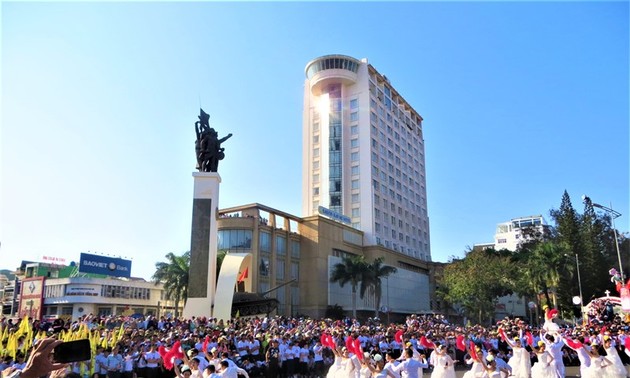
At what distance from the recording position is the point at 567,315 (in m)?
61.0

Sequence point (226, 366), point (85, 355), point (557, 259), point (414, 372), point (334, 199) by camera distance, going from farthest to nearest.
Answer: point (334, 199) < point (557, 259) < point (414, 372) < point (226, 366) < point (85, 355)

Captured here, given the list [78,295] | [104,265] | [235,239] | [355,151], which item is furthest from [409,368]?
[104,265]

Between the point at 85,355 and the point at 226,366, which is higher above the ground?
the point at 85,355

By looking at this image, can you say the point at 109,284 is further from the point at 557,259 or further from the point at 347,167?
the point at 557,259

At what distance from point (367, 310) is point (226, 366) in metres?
53.5

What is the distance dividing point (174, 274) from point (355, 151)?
4022cm

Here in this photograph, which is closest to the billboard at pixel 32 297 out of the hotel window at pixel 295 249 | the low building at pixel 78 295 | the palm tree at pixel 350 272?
the low building at pixel 78 295

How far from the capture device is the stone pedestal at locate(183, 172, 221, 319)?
30506mm

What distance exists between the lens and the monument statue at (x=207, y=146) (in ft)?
111

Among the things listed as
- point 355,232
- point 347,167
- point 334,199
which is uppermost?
point 347,167

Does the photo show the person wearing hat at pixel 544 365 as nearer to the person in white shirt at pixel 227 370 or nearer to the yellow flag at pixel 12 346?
the person in white shirt at pixel 227 370

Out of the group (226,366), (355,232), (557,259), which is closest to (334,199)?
(355,232)

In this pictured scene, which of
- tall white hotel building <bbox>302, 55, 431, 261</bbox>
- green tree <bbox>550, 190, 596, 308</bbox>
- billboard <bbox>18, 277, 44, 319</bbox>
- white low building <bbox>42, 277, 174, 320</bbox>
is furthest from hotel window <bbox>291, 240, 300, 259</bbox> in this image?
billboard <bbox>18, 277, 44, 319</bbox>

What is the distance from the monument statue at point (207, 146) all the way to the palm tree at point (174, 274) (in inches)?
632
